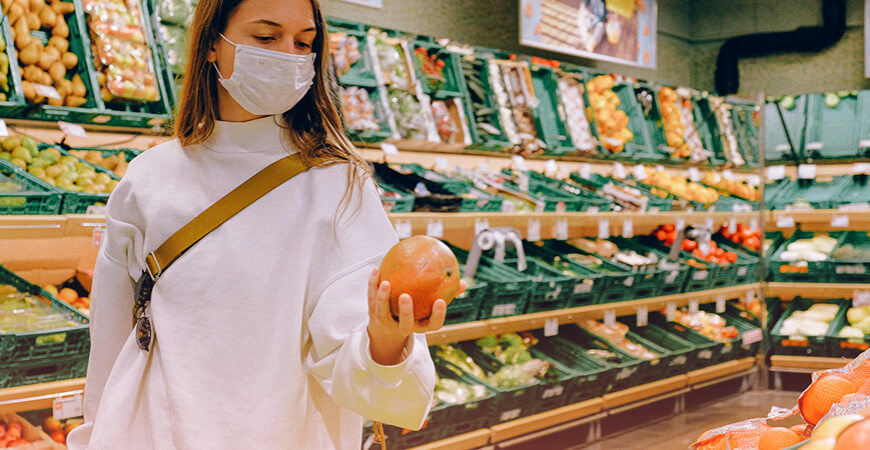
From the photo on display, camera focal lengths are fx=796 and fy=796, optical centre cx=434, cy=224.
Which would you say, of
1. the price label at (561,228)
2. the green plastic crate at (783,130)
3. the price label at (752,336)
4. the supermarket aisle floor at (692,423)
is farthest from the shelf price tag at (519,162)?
the green plastic crate at (783,130)

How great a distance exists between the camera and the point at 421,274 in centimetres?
107

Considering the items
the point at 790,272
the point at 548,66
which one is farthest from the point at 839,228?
the point at 548,66

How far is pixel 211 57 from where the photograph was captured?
1389 mm

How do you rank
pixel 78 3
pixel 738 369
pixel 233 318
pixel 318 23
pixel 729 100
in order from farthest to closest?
pixel 729 100
pixel 738 369
pixel 78 3
pixel 318 23
pixel 233 318

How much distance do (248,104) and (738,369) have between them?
584cm

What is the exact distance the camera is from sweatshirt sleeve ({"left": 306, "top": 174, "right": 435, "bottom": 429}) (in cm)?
114

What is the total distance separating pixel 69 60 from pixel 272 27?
218 centimetres

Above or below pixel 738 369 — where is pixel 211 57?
above

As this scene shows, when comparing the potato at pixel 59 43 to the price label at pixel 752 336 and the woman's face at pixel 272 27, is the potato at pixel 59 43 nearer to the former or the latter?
the woman's face at pixel 272 27

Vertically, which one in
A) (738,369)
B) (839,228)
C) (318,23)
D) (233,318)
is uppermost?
(318,23)

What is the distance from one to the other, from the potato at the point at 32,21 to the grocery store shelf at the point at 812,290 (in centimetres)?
582

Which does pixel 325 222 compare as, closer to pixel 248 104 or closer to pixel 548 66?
pixel 248 104

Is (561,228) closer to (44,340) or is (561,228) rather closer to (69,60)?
(69,60)

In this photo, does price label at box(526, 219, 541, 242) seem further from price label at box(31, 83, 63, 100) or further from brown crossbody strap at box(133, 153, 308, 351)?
brown crossbody strap at box(133, 153, 308, 351)
